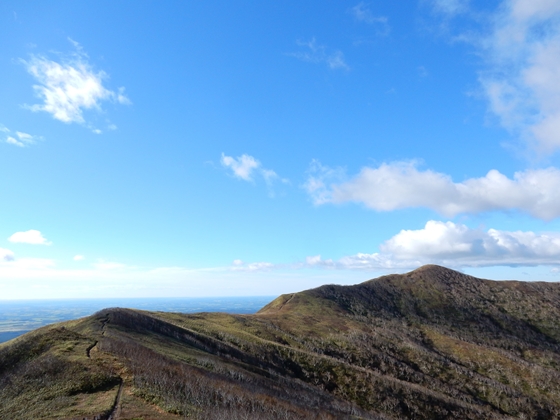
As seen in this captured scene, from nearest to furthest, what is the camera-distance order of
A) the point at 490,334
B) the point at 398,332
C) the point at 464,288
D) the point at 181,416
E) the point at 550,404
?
the point at 181,416 → the point at 550,404 → the point at 398,332 → the point at 490,334 → the point at 464,288

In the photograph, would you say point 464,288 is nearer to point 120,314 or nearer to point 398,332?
point 398,332

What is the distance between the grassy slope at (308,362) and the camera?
27.5 metres

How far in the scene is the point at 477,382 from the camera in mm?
82500

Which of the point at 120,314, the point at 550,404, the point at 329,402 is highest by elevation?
the point at 120,314

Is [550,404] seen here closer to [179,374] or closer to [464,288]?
[179,374]

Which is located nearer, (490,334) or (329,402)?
(329,402)

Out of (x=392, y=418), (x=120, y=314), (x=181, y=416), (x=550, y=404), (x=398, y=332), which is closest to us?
(x=181, y=416)

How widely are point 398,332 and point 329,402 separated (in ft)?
279

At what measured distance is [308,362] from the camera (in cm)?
6781

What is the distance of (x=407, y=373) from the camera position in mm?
79812

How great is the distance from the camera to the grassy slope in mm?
27547

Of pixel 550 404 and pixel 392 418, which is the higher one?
pixel 392 418

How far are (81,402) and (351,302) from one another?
151 m

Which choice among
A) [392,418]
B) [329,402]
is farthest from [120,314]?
[392,418]
